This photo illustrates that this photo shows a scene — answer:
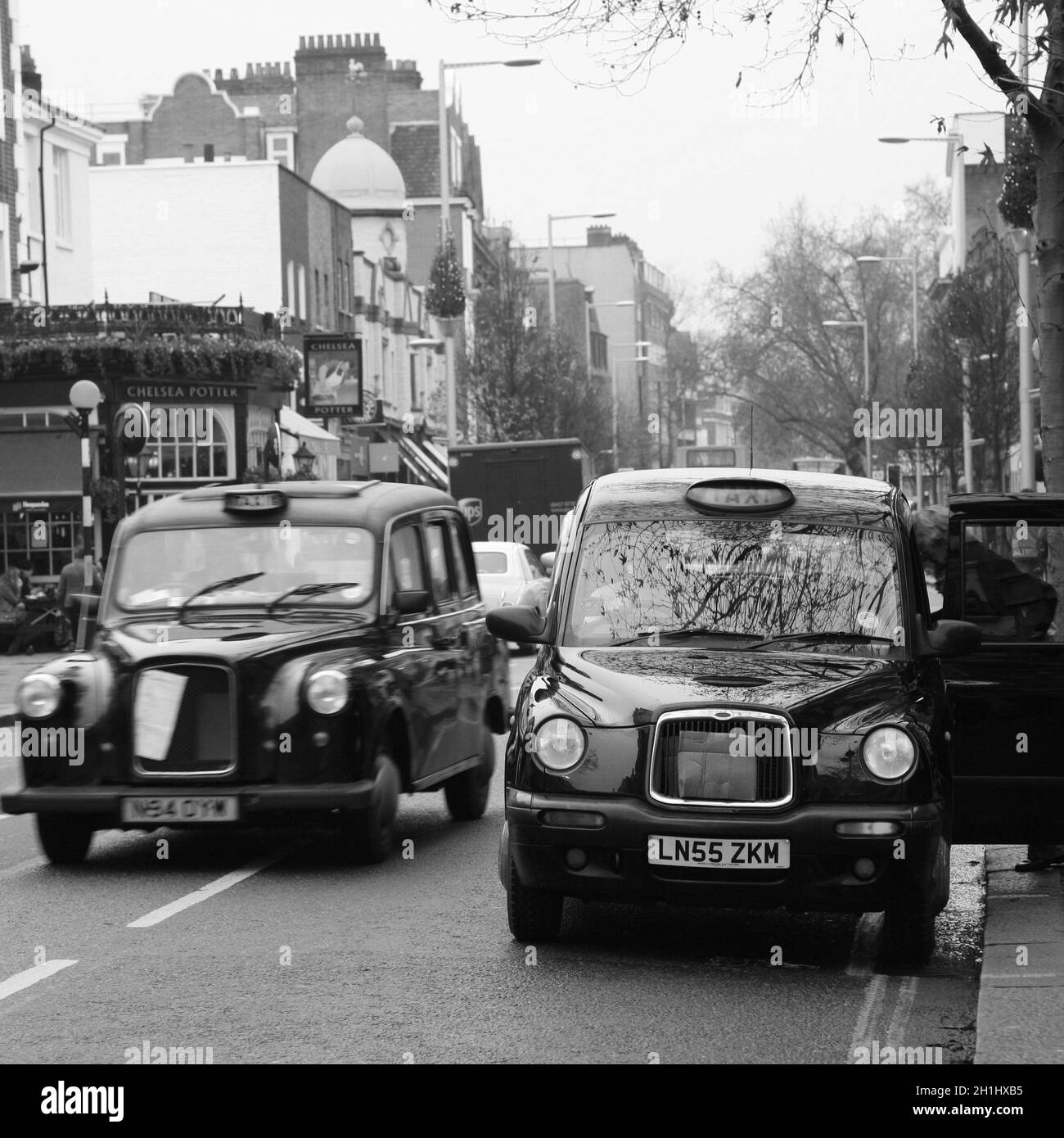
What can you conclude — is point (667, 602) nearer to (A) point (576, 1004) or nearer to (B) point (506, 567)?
(A) point (576, 1004)

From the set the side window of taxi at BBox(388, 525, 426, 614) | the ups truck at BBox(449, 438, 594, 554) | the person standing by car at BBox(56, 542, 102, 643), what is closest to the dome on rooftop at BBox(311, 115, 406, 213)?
the ups truck at BBox(449, 438, 594, 554)

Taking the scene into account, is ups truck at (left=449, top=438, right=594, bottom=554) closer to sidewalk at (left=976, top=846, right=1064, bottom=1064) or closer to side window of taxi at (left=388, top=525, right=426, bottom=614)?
side window of taxi at (left=388, top=525, right=426, bottom=614)

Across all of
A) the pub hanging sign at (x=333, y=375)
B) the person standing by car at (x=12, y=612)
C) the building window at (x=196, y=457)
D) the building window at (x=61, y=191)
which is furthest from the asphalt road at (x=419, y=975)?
the building window at (x=61, y=191)

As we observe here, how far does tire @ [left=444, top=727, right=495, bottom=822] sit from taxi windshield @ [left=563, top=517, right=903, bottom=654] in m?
3.60

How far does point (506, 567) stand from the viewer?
99.5ft

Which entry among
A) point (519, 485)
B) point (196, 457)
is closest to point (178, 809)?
point (519, 485)

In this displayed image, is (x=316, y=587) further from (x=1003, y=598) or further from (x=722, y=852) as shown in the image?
(x=722, y=852)

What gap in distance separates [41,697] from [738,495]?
365 cm

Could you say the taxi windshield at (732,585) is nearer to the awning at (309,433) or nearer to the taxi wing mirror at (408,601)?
the taxi wing mirror at (408,601)

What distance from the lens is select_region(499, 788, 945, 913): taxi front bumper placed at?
7.21 metres

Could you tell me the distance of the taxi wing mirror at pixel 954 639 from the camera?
7.86 m
